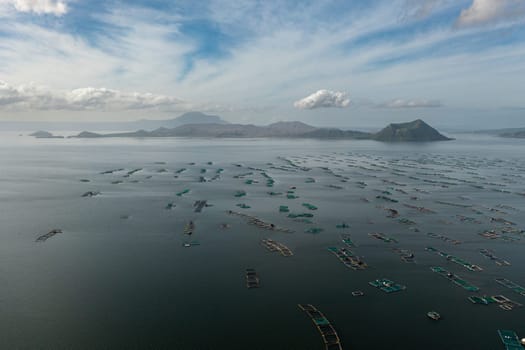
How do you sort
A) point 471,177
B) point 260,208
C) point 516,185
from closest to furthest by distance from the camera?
1. point 260,208
2. point 516,185
3. point 471,177

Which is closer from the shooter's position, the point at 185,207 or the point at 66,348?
the point at 66,348

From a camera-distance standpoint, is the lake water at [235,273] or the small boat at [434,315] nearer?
the lake water at [235,273]

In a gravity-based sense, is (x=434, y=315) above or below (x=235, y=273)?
below

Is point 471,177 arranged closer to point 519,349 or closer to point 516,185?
point 516,185

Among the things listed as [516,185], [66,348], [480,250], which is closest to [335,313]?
[66,348]

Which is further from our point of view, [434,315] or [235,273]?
[235,273]

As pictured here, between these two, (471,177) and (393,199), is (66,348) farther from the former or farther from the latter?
(471,177)

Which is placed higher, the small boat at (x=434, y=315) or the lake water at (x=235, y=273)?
the lake water at (x=235, y=273)

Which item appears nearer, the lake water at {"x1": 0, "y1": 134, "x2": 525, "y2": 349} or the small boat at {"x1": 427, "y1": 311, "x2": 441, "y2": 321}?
the lake water at {"x1": 0, "y1": 134, "x2": 525, "y2": 349}

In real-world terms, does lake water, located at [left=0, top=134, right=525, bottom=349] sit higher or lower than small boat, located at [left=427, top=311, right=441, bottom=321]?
higher

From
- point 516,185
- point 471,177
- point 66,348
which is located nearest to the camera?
point 66,348
